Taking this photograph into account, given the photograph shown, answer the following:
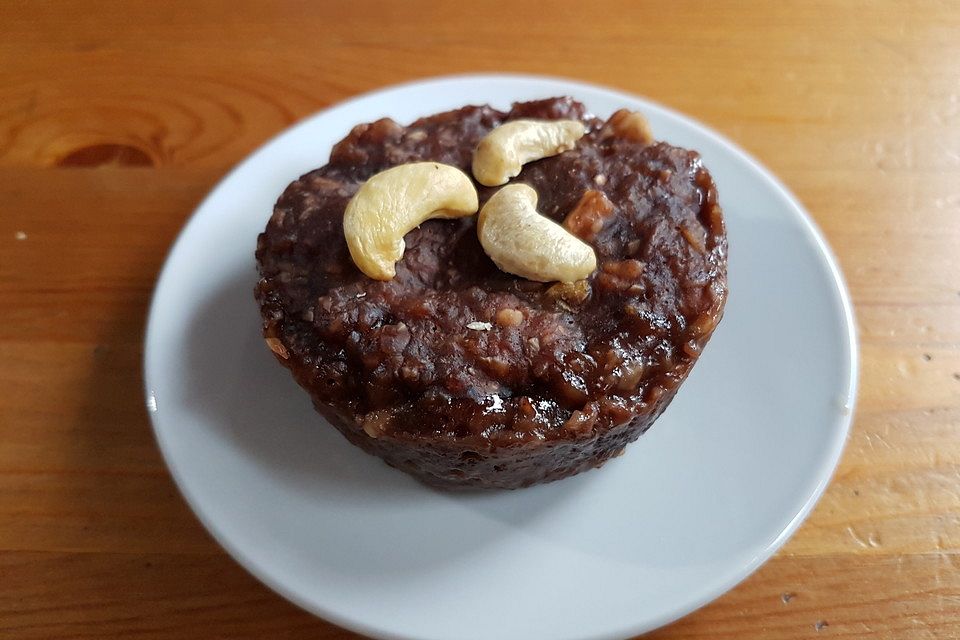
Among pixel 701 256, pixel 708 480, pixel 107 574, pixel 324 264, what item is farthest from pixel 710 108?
pixel 107 574

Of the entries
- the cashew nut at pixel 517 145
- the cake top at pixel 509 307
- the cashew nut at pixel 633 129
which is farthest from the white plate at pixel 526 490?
the cashew nut at pixel 517 145

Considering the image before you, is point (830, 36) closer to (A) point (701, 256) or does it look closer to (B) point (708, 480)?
(A) point (701, 256)

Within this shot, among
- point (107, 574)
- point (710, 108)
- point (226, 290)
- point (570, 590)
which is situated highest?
point (710, 108)

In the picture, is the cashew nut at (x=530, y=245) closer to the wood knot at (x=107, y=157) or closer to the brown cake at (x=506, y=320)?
the brown cake at (x=506, y=320)

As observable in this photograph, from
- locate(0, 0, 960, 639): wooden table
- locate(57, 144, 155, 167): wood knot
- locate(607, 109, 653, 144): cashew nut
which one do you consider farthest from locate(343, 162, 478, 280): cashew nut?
locate(57, 144, 155, 167): wood knot

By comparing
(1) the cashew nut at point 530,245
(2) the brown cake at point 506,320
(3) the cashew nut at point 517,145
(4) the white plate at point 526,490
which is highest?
(3) the cashew nut at point 517,145

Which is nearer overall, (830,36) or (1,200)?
(1,200)
